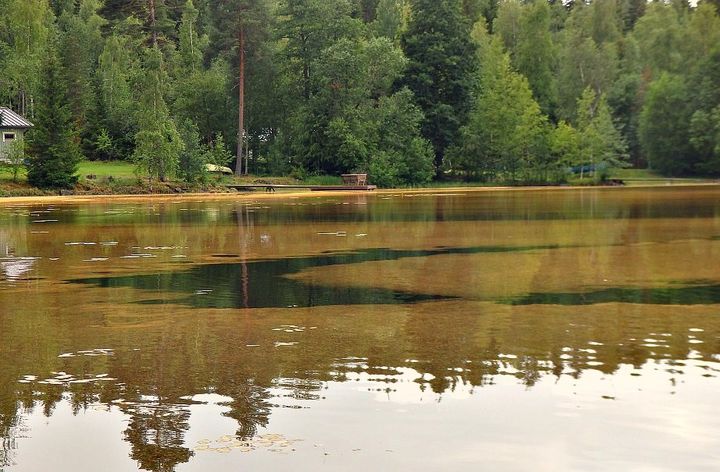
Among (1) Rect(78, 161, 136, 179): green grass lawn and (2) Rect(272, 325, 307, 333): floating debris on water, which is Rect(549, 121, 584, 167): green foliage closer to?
(1) Rect(78, 161, 136, 179): green grass lawn

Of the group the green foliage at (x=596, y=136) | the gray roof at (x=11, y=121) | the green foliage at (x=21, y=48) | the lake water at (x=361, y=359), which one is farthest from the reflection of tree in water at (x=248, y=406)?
the green foliage at (x=596, y=136)

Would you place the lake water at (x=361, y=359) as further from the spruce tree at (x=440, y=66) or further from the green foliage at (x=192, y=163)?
the spruce tree at (x=440, y=66)

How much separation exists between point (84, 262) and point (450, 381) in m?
14.4

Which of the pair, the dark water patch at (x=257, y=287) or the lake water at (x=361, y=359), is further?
the dark water patch at (x=257, y=287)

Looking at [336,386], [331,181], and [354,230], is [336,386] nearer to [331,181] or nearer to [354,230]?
[354,230]

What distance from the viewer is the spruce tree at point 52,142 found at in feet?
202

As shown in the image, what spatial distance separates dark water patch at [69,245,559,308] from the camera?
54.1 ft

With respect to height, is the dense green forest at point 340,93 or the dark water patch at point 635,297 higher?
the dense green forest at point 340,93

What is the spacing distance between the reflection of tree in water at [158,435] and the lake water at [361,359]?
25 mm

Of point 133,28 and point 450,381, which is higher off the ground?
point 133,28

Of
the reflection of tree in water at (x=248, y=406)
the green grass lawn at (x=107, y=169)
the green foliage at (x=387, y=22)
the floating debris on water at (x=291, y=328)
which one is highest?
the green foliage at (x=387, y=22)

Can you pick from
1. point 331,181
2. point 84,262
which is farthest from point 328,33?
point 84,262

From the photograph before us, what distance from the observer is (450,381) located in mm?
10430

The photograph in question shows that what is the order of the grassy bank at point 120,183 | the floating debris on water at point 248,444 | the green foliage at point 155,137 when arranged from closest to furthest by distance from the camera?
the floating debris on water at point 248,444 < the grassy bank at point 120,183 < the green foliage at point 155,137
